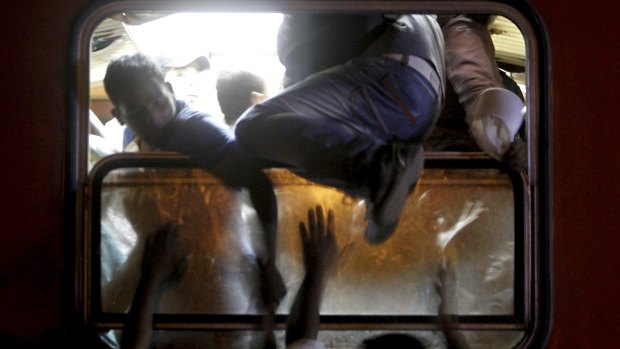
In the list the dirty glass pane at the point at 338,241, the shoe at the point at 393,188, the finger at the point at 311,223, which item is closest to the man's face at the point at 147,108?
the dirty glass pane at the point at 338,241

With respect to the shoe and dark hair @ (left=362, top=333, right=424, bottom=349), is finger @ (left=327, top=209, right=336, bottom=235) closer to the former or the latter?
the shoe

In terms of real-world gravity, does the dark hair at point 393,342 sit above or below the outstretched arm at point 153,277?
below

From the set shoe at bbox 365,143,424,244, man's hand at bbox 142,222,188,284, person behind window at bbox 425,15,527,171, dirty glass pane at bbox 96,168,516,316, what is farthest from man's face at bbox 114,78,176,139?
person behind window at bbox 425,15,527,171

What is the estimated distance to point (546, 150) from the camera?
1.77 metres

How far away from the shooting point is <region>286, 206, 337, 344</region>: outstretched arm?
1.77 m

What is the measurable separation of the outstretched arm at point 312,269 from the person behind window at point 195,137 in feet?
0.19

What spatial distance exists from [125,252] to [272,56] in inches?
22.4

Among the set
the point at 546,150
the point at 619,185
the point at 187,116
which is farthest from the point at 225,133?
the point at 619,185

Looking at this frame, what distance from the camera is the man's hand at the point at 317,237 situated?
5.83 feet

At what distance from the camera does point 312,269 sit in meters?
1.79

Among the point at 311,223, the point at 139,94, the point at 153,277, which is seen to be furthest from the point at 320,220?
the point at 139,94

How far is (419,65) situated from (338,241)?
47 centimetres

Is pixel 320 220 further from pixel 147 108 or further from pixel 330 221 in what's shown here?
pixel 147 108

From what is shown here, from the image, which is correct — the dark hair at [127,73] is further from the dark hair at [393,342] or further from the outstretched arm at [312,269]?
the dark hair at [393,342]
